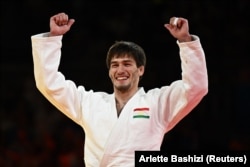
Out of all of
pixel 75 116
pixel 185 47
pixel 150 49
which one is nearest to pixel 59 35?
pixel 75 116

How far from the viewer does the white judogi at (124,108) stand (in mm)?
4126

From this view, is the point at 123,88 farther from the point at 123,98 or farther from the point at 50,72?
the point at 50,72

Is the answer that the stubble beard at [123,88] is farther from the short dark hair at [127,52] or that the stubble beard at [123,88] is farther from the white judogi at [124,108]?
the short dark hair at [127,52]

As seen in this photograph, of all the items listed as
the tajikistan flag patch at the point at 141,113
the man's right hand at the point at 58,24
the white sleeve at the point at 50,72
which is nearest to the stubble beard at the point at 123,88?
the tajikistan flag patch at the point at 141,113

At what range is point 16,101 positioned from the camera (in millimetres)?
8969

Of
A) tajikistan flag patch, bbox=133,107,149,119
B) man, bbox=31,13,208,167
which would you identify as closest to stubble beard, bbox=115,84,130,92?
man, bbox=31,13,208,167

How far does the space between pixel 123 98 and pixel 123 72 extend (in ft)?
0.74

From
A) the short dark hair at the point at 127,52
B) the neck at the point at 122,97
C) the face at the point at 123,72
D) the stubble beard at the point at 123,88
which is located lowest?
the neck at the point at 122,97

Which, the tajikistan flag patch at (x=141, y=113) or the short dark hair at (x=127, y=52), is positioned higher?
the short dark hair at (x=127, y=52)

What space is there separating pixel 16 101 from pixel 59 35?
15.8ft

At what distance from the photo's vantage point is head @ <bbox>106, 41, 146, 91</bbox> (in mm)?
4328

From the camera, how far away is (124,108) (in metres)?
4.32


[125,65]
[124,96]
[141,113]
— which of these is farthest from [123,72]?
[141,113]

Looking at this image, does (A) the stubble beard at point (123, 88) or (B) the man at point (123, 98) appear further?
(A) the stubble beard at point (123, 88)
